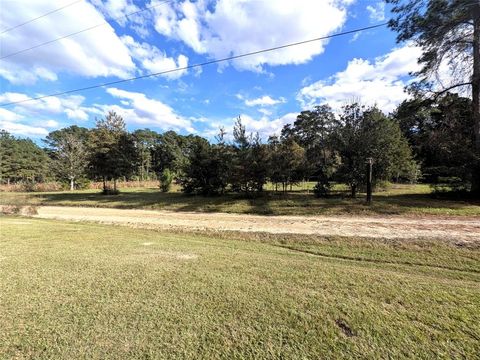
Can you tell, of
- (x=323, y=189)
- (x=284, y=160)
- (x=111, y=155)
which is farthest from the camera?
(x=111, y=155)

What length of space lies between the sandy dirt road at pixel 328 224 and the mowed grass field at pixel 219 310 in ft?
10.9

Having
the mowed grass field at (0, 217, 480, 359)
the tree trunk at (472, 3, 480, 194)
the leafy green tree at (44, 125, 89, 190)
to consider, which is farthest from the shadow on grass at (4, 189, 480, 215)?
the leafy green tree at (44, 125, 89, 190)

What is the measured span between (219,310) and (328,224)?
7864 millimetres

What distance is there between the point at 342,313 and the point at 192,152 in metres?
19.6

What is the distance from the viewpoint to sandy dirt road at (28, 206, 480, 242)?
7954 mm

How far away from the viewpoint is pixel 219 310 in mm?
2781

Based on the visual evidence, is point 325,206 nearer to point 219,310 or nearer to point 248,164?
point 248,164

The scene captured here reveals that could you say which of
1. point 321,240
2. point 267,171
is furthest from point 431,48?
point 321,240

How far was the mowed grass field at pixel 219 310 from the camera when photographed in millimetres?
2201

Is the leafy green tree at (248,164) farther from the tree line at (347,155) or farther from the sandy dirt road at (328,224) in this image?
the sandy dirt road at (328,224)

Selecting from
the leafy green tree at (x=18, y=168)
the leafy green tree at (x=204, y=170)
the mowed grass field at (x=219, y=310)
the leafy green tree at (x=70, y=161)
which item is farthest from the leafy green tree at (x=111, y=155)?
the leafy green tree at (x=18, y=168)

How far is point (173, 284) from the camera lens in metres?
3.42

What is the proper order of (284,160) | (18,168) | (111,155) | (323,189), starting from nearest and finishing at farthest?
(323,189), (284,160), (111,155), (18,168)

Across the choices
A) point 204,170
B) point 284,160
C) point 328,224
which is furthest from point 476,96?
point 204,170
